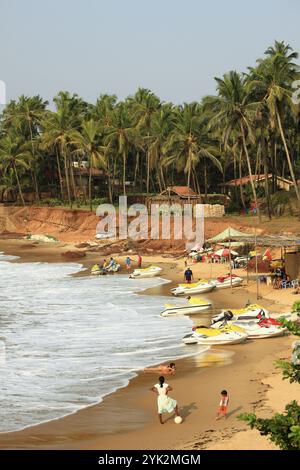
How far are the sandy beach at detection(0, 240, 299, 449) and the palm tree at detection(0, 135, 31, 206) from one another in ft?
170

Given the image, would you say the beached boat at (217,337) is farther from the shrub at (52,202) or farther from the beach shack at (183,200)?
the shrub at (52,202)

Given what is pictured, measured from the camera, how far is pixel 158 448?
42.8 feet

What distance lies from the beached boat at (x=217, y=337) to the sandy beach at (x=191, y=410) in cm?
31

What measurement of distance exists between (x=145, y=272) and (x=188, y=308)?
36.6 ft

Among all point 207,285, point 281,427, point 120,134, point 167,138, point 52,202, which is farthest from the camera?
point 52,202

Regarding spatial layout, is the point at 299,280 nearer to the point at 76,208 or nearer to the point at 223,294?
the point at 223,294

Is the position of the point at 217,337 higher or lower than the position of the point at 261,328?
lower

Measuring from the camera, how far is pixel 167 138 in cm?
5756

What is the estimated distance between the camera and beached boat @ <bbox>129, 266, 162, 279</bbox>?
3825cm

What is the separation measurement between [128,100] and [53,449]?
214 ft

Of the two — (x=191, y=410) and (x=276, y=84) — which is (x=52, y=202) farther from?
(x=191, y=410)

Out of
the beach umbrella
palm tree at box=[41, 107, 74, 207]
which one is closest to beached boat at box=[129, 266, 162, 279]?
the beach umbrella

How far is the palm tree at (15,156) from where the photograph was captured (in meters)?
69.8

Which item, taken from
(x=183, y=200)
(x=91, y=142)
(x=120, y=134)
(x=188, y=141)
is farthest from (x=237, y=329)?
(x=91, y=142)
